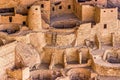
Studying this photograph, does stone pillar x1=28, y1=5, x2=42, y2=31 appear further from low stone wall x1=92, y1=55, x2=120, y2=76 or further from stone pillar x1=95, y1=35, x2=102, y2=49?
low stone wall x1=92, y1=55, x2=120, y2=76

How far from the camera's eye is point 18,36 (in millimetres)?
33281

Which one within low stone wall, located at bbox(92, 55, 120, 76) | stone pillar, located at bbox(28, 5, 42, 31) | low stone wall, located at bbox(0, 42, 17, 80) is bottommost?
low stone wall, located at bbox(92, 55, 120, 76)

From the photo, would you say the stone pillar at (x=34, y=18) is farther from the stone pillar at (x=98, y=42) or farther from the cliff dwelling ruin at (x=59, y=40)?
the stone pillar at (x=98, y=42)

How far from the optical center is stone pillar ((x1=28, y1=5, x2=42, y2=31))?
112ft

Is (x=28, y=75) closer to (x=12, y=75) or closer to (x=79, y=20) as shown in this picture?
(x=12, y=75)

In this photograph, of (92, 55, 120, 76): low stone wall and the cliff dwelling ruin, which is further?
(92, 55, 120, 76): low stone wall

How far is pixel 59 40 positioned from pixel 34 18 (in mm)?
2682

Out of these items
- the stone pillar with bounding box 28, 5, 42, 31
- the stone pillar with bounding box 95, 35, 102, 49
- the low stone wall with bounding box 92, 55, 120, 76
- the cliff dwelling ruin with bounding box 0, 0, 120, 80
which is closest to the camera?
the cliff dwelling ruin with bounding box 0, 0, 120, 80

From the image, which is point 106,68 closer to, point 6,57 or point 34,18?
point 34,18

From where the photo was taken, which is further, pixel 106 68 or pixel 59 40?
pixel 59 40

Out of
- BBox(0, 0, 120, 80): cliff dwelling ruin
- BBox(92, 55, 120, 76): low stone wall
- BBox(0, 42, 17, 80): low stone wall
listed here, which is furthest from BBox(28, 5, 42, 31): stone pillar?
BBox(92, 55, 120, 76): low stone wall

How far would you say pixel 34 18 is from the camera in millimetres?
34281

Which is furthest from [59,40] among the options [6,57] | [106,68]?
[6,57]

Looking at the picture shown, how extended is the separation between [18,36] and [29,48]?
4.34ft
